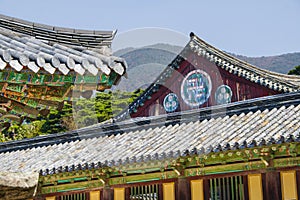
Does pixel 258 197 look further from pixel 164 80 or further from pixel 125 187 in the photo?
pixel 164 80

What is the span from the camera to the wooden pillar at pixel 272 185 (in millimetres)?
11891

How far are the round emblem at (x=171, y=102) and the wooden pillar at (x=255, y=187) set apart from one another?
33.3ft

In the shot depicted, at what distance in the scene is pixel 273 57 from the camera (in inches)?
3964

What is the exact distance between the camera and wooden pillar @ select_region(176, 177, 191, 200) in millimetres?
12923

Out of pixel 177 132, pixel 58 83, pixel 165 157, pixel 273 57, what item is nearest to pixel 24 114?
pixel 58 83

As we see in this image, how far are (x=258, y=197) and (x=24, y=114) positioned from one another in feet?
23.9

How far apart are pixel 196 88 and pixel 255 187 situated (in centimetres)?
1012

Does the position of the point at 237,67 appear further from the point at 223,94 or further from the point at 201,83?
the point at 201,83

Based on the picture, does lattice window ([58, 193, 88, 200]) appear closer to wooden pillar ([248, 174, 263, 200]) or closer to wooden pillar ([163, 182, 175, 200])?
wooden pillar ([163, 182, 175, 200])

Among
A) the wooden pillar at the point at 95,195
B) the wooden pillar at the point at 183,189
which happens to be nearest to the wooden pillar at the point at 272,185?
the wooden pillar at the point at 183,189

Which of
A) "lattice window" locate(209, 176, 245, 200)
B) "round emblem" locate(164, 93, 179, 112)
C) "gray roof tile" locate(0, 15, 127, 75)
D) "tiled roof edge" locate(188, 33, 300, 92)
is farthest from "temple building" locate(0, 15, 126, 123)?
"round emblem" locate(164, 93, 179, 112)

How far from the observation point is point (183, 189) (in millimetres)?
12969

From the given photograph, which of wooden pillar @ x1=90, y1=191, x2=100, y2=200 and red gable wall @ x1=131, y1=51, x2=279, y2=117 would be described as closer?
wooden pillar @ x1=90, y1=191, x2=100, y2=200

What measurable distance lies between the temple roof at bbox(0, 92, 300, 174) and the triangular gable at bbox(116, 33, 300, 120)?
648cm
